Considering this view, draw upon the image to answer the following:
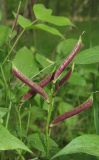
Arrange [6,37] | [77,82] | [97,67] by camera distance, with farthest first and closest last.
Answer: [77,82]
[97,67]
[6,37]

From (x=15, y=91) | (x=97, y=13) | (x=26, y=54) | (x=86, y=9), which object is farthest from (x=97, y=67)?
(x=86, y=9)

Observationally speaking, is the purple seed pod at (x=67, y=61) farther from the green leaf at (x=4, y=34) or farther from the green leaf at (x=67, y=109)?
the green leaf at (x=67, y=109)

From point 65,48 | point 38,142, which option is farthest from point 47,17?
point 38,142

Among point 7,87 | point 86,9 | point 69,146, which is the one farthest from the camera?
point 86,9

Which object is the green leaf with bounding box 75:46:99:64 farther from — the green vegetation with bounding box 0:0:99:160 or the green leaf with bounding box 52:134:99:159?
the green leaf with bounding box 52:134:99:159

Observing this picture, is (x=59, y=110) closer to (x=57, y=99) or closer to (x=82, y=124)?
(x=57, y=99)

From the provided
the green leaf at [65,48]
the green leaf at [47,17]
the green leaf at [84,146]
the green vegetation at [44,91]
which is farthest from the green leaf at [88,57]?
the green leaf at [65,48]
